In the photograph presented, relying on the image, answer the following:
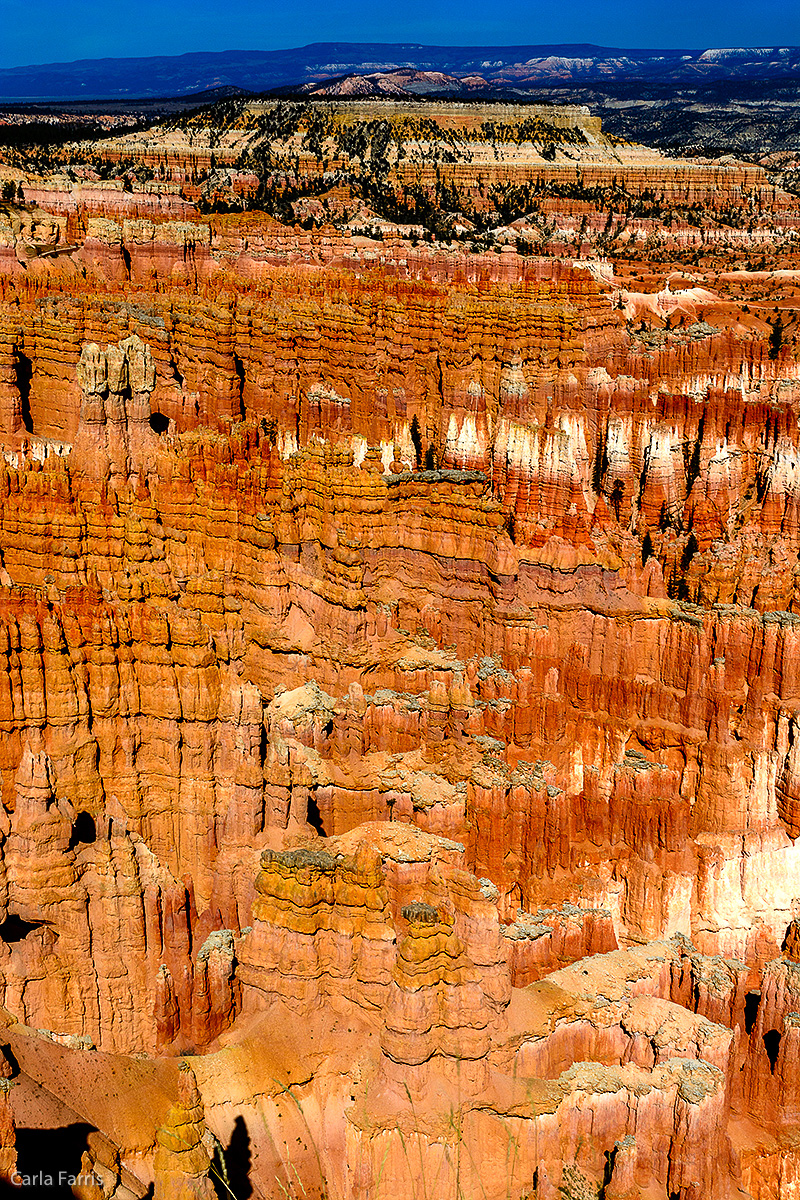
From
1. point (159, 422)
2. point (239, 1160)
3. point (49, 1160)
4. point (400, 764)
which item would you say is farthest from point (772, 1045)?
point (159, 422)

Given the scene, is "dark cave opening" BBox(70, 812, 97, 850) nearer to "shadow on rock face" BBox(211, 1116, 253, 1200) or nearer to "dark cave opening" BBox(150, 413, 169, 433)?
"shadow on rock face" BBox(211, 1116, 253, 1200)

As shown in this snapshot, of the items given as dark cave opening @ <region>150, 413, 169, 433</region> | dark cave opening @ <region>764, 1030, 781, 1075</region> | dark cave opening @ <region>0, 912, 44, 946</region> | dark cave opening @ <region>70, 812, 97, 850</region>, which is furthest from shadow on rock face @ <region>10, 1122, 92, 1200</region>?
dark cave opening @ <region>150, 413, 169, 433</region>

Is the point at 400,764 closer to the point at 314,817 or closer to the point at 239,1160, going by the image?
the point at 314,817

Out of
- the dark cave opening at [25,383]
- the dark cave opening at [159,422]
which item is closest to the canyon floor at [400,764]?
the dark cave opening at [25,383]

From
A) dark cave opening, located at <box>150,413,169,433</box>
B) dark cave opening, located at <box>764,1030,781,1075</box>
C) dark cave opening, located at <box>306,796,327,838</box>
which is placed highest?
dark cave opening, located at <box>150,413,169,433</box>

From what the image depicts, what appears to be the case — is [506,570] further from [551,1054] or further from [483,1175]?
[483,1175]

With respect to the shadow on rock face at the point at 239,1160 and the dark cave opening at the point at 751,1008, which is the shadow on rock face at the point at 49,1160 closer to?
the shadow on rock face at the point at 239,1160

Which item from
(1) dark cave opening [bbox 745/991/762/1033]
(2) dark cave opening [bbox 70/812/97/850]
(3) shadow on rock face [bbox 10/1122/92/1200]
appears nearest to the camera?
(3) shadow on rock face [bbox 10/1122/92/1200]

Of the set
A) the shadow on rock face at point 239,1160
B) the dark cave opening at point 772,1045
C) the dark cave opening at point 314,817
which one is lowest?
the dark cave opening at point 772,1045

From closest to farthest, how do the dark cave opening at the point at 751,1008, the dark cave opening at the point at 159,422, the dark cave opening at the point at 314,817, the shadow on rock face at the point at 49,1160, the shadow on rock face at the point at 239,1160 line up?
the shadow on rock face at the point at 49,1160 → the shadow on rock face at the point at 239,1160 → the dark cave opening at the point at 751,1008 → the dark cave opening at the point at 314,817 → the dark cave opening at the point at 159,422
